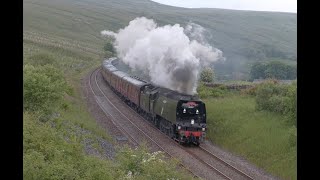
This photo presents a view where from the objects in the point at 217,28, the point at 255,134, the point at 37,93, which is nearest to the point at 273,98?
the point at 255,134

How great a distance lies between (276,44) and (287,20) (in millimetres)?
56403

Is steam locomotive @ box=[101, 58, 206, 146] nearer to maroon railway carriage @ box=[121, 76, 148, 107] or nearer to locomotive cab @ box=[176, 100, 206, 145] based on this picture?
locomotive cab @ box=[176, 100, 206, 145]

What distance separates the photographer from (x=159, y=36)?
94.8 ft

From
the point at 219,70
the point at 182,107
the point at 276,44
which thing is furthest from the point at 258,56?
the point at 182,107

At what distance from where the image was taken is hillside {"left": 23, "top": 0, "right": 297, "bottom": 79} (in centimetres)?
11264

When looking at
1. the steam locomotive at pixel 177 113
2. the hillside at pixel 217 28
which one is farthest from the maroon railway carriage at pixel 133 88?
the hillside at pixel 217 28

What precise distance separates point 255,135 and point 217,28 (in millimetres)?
132705

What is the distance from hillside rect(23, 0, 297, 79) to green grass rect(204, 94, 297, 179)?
4741cm

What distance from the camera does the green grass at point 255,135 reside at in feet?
63.6

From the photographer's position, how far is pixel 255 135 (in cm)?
2284

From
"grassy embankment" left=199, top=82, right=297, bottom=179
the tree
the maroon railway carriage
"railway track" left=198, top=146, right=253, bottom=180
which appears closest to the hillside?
the tree

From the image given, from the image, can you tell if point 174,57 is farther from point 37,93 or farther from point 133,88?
point 37,93

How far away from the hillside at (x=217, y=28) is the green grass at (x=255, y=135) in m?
47.4

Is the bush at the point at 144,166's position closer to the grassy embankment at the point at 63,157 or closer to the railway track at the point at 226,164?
the grassy embankment at the point at 63,157
